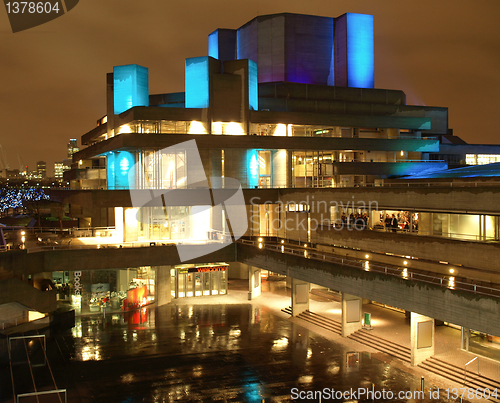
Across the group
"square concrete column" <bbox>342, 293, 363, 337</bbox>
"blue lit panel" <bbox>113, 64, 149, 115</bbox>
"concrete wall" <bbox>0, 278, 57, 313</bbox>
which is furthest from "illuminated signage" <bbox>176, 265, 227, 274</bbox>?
"blue lit panel" <bbox>113, 64, 149, 115</bbox>

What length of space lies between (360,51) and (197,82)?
25.5 meters

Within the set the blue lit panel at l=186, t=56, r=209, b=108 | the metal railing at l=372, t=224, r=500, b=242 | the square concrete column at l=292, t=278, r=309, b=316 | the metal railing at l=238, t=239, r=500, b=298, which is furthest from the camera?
the blue lit panel at l=186, t=56, r=209, b=108

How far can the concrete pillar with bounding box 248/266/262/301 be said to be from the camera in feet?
131

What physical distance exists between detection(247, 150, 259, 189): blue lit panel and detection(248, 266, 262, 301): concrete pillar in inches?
402

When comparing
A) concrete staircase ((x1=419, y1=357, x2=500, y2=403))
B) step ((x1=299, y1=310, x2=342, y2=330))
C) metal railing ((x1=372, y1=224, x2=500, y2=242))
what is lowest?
concrete staircase ((x1=419, y1=357, x2=500, y2=403))

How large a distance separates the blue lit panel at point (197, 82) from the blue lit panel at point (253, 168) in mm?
6965

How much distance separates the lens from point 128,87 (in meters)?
50.1

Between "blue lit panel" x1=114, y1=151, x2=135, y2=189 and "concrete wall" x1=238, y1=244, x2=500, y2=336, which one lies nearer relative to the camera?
"concrete wall" x1=238, y1=244, x2=500, y2=336

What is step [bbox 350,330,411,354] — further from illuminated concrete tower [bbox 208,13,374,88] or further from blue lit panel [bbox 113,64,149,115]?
illuminated concrete tower [bbox 208,13,374,88]

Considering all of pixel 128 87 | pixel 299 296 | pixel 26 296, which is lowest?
pixel 299 296

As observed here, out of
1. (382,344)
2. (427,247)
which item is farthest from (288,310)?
(427,247)

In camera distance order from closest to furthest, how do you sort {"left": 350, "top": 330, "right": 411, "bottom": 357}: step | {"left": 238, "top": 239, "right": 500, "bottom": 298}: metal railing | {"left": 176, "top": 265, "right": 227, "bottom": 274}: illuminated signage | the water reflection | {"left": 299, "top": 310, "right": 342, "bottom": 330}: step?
{"left": 238, "top": 239, "right": 500, "bottom": 298}: metal railing, the water reflection, {"left": 350, "top": 330, "right": 411, "bottom": 357}: step, {"left": 299, "top": 310, "right": 342, "bottom": 330}: step, {"left": 176, "top": 265, "right": 227, "bottom": 274}: illuminated signage

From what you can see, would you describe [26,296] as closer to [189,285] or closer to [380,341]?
[189,285]

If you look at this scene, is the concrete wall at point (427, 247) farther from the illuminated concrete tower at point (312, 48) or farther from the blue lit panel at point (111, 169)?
the illuminated concrete tower at point (312, 48)
